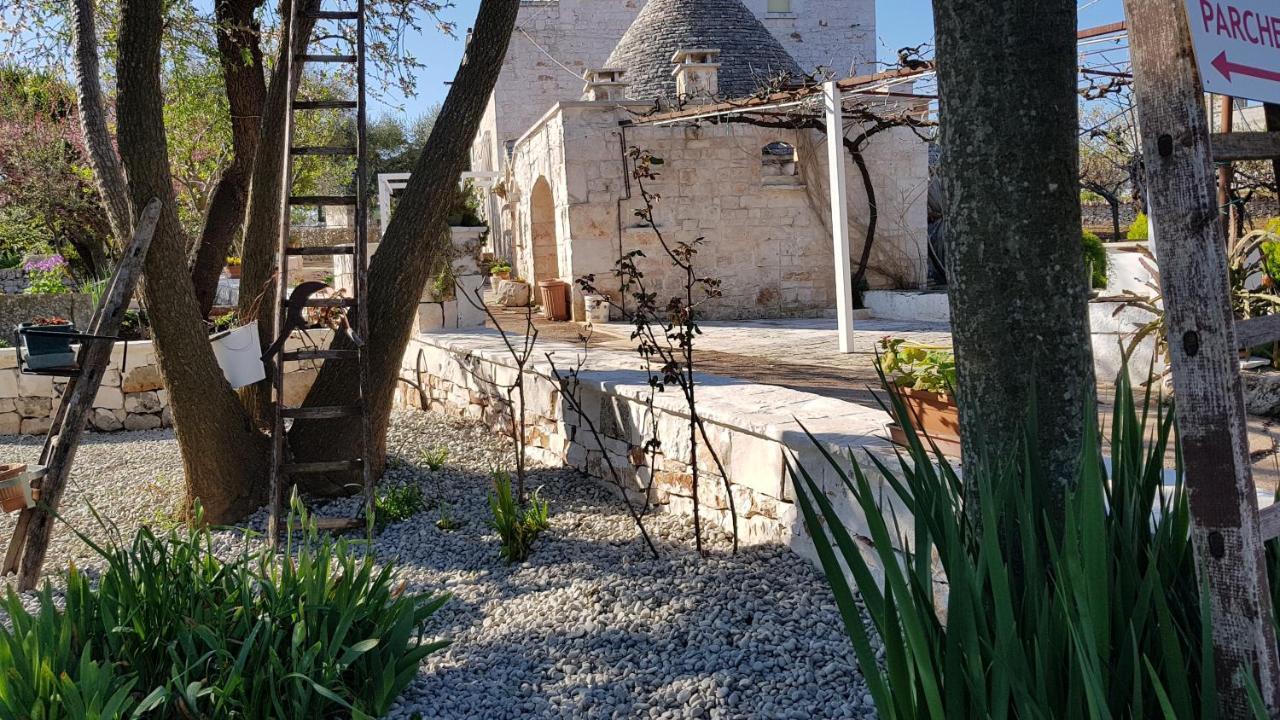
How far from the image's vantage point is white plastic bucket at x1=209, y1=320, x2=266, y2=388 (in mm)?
5250

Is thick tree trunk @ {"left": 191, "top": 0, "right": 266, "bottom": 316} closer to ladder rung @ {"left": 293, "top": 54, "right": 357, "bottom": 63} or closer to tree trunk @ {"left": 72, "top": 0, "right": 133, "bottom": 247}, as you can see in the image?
ladder rung @ {"left": 293, "top": 54, "right": 357, "bottom": 63}

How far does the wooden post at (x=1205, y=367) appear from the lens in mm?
1383

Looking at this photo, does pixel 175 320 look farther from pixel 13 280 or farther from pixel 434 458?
pixel 13 280

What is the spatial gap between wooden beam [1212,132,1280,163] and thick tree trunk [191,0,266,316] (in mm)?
5908

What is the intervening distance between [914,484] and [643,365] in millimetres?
4396

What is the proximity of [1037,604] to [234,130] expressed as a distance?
6.51 metres

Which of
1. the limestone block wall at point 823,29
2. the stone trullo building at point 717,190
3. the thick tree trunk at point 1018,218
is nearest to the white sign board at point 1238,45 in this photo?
the thick tree trunk at point 1018,218

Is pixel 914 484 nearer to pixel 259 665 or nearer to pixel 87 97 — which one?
pixel 259 665

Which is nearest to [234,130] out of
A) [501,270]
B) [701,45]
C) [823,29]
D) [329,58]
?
[329,58]

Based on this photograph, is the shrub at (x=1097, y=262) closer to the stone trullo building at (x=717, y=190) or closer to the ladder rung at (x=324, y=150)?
the stone trullo building at (x=717, y=190)

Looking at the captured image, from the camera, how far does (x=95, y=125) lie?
14.6 feet

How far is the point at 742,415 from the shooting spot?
13.6ft

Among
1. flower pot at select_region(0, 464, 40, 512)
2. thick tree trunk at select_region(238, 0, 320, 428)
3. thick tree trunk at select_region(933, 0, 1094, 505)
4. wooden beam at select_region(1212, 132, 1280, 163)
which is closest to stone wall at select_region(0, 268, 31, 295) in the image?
thick tree trunk at select_region(238, 0, 320, 428)

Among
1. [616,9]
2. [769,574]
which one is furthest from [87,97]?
[616,9]
